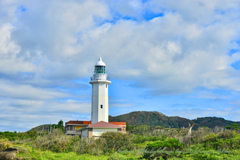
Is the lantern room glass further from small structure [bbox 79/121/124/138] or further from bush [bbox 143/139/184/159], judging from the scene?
bush [bbox 143/139/184/159]

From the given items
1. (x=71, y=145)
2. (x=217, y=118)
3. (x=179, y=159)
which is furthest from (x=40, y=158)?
(x=217, y=118)

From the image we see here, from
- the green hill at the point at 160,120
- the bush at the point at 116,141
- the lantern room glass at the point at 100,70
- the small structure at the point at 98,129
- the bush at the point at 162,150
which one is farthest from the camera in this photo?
the green hill at the point at 160,120

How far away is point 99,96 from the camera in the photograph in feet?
108

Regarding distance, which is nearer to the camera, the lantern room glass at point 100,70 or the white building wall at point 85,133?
the white building wall at point 85,133

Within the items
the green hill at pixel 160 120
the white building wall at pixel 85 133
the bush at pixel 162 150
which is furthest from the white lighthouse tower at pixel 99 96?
the green hill at pixel 160 120

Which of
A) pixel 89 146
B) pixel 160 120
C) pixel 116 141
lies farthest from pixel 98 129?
pixel 160 120

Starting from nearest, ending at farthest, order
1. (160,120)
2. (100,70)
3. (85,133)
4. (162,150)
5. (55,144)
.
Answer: (162,150), (55,144), (85,133), (100,70), (160,120)

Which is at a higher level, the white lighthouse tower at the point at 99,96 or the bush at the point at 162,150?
the white lighthouse tower at the point at 99,96

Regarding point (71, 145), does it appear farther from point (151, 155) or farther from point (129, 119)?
point (129, 119)

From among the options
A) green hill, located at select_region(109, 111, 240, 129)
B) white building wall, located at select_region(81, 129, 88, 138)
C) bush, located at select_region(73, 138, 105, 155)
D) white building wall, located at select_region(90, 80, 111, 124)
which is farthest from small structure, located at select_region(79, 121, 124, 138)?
green hill, located at select_region(109, 111, 240, 129)

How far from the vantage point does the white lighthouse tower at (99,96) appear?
108ft

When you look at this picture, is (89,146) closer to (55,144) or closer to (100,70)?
(55,144)

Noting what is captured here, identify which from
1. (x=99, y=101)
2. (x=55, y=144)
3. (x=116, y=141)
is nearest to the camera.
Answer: (x=55, y=144)

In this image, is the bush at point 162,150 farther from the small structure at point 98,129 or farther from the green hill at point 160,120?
the green hill at point 160,120
